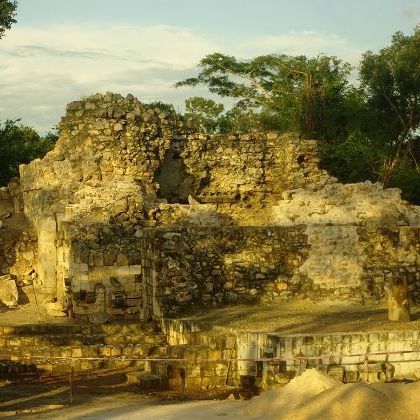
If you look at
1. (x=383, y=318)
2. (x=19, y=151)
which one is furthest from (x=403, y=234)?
(x=19, y=151)

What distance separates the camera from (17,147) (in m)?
34.6

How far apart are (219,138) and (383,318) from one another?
903cm

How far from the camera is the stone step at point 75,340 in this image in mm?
15766

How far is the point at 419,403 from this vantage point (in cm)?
1048

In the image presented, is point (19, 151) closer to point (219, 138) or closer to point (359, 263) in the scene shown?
point (219, 138)

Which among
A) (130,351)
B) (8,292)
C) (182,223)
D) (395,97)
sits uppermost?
(395,97)

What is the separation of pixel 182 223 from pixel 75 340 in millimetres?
4086

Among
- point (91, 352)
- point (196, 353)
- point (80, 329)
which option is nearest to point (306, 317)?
point (196, 353)

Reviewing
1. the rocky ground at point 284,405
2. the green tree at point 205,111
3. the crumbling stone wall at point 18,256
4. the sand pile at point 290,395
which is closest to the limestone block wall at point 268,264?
the rocky ground at point 284,405

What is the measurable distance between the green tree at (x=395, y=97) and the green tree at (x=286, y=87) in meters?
1.14

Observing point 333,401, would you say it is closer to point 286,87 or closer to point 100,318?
point 100,318

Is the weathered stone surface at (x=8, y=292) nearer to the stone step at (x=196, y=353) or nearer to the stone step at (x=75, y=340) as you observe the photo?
the stone step at (x=75, y=340)

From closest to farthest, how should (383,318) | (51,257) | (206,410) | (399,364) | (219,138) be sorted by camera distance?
(206,410), (399,364), (383,318), (51,257), (219,138)

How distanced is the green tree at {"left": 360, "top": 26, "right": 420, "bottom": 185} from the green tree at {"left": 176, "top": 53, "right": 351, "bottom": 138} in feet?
3.75
